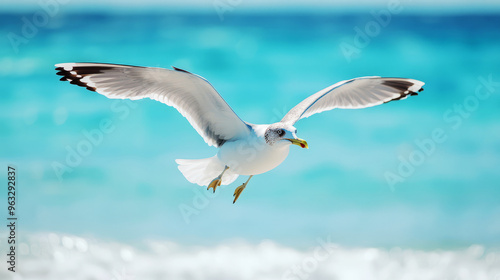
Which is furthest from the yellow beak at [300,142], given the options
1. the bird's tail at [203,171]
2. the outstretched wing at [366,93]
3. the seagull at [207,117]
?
the outstretched wing at [366,93]

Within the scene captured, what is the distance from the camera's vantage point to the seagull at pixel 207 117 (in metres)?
2.28

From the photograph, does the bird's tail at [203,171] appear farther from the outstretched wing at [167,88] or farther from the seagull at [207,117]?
the outstretched wing at [167,88]

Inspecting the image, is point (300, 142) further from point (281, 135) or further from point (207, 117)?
point (207, 117)

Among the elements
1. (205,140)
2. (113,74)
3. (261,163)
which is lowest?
(261,163)

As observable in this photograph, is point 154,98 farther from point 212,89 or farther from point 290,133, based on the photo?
point 290,133

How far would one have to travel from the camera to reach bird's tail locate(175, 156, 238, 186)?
2.58m

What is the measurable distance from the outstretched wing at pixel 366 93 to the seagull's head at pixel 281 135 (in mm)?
559

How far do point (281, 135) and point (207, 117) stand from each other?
15.3 inches

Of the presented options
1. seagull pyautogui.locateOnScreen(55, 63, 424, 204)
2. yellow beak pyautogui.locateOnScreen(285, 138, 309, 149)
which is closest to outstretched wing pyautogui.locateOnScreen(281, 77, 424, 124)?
seagull pyautogui.locateOnScreen(55, 63, 424, 204)

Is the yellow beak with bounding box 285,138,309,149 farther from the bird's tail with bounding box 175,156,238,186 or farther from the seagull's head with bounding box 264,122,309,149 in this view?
the bird's tail with bounding box 175,156,238,186

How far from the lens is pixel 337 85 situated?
266 cm

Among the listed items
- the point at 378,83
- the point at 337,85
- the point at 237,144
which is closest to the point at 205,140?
the point at 237,144

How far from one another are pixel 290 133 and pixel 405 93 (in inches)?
38.7

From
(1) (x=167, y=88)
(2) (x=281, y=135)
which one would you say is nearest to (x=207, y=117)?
(1) (x=167, y=88)
